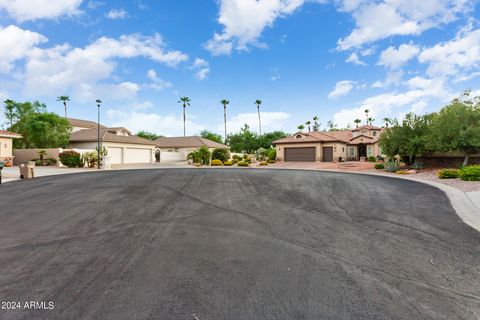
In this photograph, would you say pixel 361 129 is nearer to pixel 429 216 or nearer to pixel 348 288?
pixel 429 216

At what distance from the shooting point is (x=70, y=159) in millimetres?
33250

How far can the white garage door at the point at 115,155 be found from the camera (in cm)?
4072

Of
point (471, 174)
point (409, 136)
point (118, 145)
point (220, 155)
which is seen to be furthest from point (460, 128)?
point (118, 145)

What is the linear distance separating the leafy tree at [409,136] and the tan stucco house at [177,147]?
110ft

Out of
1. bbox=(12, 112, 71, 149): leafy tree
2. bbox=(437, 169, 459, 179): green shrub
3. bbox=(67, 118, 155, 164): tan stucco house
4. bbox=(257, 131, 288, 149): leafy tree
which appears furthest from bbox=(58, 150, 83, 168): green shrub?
bbox=(257, 131, 288, 149): leafy tree

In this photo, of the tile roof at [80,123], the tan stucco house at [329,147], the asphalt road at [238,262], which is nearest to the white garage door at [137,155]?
the tile roof at [80,123]

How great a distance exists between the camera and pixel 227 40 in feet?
94.3

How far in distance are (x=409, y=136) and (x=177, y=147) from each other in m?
41.3

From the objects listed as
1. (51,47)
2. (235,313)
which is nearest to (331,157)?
(51,47)

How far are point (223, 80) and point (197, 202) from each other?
31150 mm

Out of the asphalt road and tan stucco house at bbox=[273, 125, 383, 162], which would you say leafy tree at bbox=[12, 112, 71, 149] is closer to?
tan stucco house at bbox=[273, 125, 383, 162]

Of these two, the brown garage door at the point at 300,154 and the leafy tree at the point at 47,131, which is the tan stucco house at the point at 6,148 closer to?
the leafy tree at the point at 47,131

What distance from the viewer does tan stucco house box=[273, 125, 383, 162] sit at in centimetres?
4012

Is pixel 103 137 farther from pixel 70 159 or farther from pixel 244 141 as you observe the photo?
pixel 244 141
